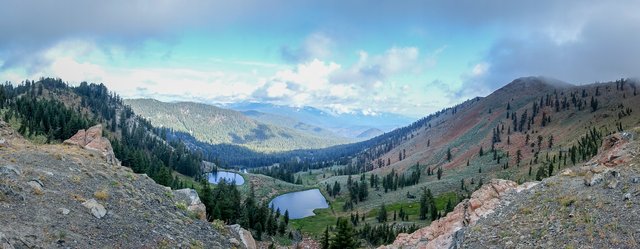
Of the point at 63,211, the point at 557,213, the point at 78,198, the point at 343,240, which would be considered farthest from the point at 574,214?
the point at 343,240

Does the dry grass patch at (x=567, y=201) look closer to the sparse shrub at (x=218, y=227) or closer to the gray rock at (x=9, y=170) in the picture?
the sparse shrub at (x=218, y=227)

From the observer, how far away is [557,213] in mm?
28812

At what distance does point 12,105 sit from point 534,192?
181 m

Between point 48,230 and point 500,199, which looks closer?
point 48,230

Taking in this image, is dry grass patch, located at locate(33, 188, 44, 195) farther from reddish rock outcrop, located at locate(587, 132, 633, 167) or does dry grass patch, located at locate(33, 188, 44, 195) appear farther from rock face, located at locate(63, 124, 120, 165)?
reddish rock outcrop, located at locate(587, 132, 633, 167)

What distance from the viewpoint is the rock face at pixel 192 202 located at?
38375 mm

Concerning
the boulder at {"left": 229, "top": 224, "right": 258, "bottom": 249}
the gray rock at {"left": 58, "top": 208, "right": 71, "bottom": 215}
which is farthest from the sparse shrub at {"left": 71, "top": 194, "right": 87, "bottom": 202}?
the boulder at {"left": 229, "top": 224, "right": 258, "bottom": 249}

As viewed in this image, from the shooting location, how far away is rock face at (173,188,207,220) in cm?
3838

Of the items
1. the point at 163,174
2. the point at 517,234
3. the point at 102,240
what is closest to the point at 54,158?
the point at 102,240

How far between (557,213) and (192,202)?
31.3 metres

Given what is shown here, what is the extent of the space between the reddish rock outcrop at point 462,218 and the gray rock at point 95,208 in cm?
2578

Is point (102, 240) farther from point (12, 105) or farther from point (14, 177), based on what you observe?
point (12, 105)

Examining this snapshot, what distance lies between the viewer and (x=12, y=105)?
155875 millimetres

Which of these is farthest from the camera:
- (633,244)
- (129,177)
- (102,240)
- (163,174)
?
(163,174)
